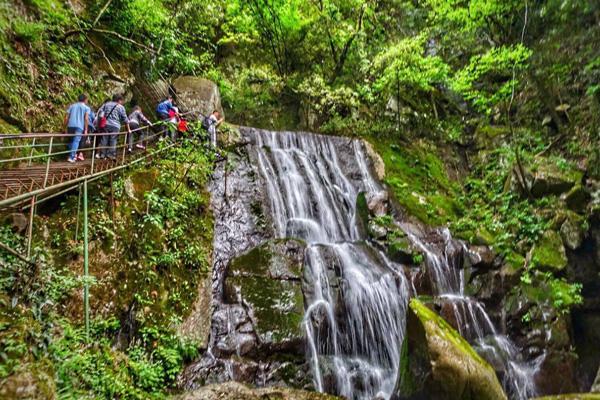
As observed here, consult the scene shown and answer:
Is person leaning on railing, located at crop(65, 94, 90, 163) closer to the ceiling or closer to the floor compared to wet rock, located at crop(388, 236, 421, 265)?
closer to the ceiling

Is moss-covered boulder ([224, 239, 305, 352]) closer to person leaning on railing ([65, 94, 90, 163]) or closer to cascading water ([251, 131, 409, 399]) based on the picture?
cascading water ([251, 131, 409, 399])

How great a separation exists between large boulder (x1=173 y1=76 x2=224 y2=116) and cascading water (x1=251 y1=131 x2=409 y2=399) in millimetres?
2075

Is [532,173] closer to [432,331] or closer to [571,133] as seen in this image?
[571,133]

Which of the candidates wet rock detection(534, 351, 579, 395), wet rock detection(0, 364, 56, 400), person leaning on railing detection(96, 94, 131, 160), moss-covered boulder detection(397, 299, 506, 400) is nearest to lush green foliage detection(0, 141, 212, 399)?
wet rock detection(0, 364, 56, 400)

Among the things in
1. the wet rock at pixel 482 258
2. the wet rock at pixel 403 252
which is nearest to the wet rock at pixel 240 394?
the wet rock at pixel 403 252

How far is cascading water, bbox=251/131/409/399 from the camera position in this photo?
6.83 metres

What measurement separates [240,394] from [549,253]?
926 cm

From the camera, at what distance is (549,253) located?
988cm

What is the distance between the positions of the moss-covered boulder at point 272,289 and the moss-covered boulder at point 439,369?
208 centimetres

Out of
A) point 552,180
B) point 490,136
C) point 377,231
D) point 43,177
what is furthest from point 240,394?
point 490,136

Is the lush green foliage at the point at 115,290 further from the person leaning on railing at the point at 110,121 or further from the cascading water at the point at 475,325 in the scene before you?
the cascading water at the point at 475,325

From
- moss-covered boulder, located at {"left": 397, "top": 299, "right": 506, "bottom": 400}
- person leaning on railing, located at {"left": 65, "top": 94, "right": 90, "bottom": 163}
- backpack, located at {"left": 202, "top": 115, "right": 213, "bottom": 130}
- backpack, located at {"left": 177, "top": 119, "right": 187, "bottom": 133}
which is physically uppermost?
backpack, located at {"left": 202, "top": 115, "right": 213, "bottom": 130}

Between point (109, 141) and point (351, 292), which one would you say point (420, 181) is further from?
point (109, 141)

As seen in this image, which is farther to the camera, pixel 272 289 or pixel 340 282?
pixel 340 282
